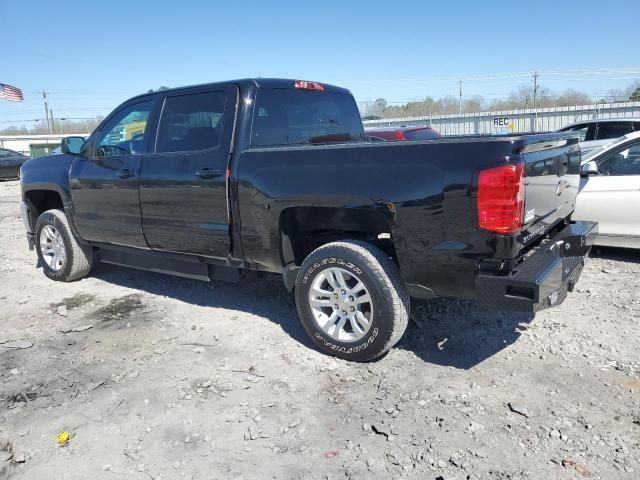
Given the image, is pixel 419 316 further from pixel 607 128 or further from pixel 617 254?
pixel 607 128

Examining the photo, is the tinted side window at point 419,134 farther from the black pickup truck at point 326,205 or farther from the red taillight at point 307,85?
the red taillight at point 307,85

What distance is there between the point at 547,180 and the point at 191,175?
263 centimetres

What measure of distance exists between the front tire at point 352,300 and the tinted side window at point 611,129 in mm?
8920

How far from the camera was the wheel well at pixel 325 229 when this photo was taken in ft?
12.0

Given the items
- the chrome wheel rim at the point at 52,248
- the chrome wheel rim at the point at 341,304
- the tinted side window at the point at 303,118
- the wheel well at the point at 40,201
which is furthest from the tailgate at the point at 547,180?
the wheel well at the point at 40,201

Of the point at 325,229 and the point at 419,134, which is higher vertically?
the point at 419,134

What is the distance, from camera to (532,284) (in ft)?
9.61

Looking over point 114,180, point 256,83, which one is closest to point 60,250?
point 114,180

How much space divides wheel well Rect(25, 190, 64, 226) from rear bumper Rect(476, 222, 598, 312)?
5089mm

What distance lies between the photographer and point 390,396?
331cm

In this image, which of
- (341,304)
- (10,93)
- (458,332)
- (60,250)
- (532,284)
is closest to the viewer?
(532,284)

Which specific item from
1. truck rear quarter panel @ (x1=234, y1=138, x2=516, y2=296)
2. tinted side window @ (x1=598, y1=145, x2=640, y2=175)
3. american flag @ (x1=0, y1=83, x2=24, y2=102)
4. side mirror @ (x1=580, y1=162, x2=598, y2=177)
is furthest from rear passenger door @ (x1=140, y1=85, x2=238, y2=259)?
american flag @ (x1=0, y1=83, x2=24, y2=102)

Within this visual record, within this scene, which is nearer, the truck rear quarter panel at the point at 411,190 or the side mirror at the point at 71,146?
the truck rear quarter panel at the point at 411,190

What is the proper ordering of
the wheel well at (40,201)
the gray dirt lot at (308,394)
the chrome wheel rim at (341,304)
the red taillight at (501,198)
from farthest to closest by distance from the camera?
the wheel well at (40,201), the chrome wheel rim at (341,304), the red taillight at (501,198), the gray dirt lot at (308,394)
